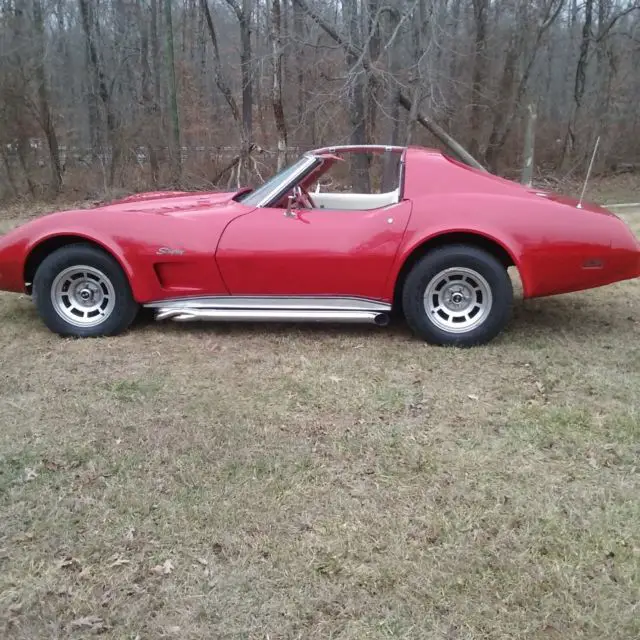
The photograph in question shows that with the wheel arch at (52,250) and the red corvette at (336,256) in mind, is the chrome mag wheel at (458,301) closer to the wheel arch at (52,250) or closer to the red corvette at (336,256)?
the red corvette at (336,256)

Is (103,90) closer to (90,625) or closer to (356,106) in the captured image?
(356,106)

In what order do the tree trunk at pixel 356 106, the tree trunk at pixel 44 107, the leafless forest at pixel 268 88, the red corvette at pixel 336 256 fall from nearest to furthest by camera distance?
the red corvette at pixel 336 256
the tree trunk at pixel 356 106
the leafless forest at pixel 268 88
the tree trunk at pixel 44 107

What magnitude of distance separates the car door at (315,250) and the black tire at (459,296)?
0.26 meters

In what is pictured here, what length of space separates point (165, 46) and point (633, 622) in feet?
58.7

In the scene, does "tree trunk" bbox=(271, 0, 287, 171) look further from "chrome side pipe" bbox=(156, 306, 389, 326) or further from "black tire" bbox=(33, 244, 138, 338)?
"chrome side pipe" bbox=(156, 306, 389, 326)

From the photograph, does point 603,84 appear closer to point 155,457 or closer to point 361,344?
point 361,344

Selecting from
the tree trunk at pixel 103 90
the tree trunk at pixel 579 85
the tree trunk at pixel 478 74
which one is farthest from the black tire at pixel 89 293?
the tree trunk at pixel 579 85

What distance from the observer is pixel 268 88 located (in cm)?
1811

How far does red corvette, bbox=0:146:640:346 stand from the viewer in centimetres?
448

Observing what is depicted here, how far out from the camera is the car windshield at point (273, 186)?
4.79 m

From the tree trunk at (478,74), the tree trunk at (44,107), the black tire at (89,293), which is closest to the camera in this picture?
the black tire at (89,293)

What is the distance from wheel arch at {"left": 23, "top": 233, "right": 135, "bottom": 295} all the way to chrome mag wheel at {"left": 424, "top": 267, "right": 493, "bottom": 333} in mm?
2239

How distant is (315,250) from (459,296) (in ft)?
3.67

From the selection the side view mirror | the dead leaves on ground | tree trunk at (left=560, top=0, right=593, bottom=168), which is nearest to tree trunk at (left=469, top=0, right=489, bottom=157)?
tree trunk at (left=560, top=0, right=593, bottom=168)
